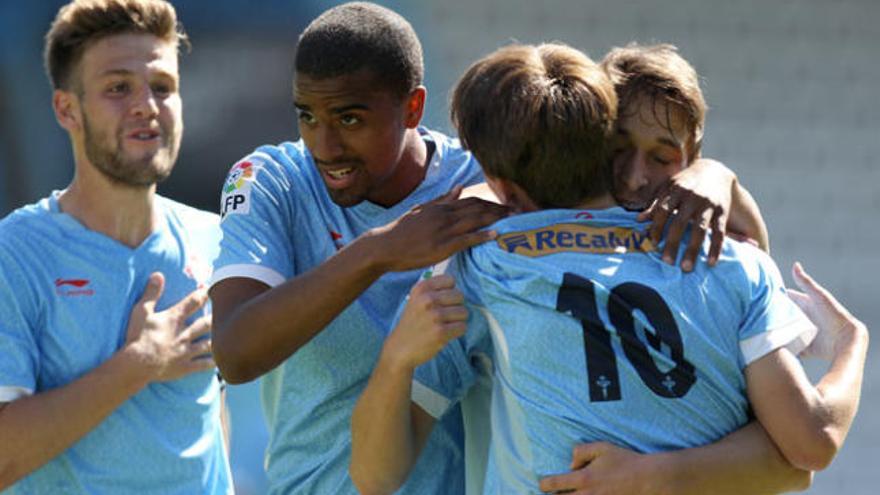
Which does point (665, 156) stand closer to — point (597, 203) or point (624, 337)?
point (597, 203)

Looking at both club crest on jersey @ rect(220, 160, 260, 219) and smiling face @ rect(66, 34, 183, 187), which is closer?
club crest on jersey @ rect(220, 160, 260, 219)

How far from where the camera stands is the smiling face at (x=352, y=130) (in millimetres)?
2863

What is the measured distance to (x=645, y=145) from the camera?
2797mm

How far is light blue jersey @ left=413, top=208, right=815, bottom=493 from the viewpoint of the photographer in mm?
2400

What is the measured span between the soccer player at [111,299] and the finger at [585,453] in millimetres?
1519

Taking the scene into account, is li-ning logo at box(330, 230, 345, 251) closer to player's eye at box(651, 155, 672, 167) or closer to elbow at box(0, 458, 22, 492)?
player's eye at box(651, 155, 672, 167)

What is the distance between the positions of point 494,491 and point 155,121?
1823 millimetres

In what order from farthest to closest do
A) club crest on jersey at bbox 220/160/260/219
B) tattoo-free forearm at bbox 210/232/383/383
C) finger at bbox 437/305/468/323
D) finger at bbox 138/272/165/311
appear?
finger at bbox 138/272/165/311
club crest on jersey at bbox 220/160/260/219
tattoo-free forearm at bbox 210/232/383/383
finger at bbox 437/305/468/323

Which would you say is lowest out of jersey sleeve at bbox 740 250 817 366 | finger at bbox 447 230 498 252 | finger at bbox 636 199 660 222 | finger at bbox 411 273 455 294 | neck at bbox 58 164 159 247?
neck at bbox 58 164 159 247

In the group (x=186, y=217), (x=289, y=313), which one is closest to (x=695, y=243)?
(x=289, y=313)

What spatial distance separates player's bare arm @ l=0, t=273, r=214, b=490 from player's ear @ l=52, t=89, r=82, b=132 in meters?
0.67

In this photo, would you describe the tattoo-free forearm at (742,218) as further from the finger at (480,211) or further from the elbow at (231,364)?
the elbow at (231,364)

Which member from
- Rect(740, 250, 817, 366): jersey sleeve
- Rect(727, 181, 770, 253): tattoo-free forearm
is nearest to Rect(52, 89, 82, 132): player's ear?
Rect(727, 181, 770, 253): tattoo-free forearm

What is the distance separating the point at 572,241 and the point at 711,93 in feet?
19.3
